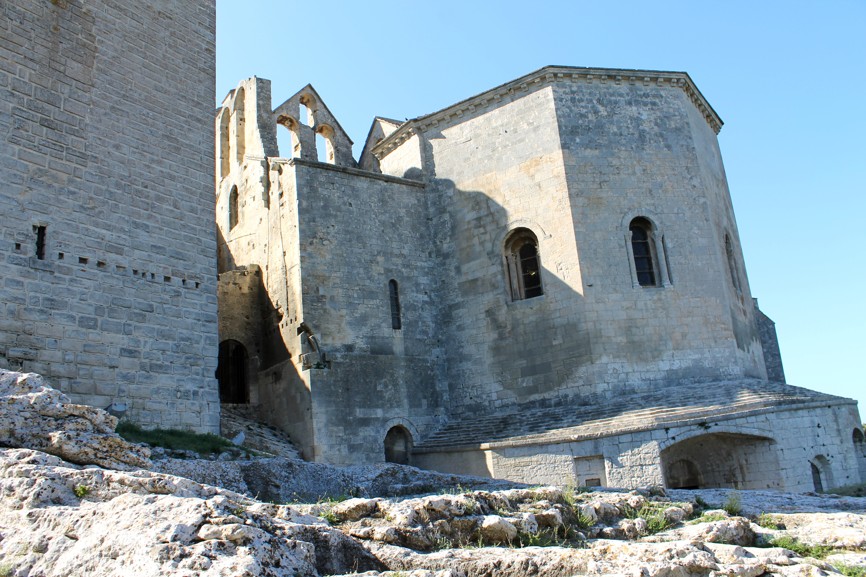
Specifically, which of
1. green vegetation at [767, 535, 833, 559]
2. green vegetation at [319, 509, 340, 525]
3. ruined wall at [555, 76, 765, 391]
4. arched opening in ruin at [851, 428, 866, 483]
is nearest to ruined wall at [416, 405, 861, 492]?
arched opening in ruin at [851, 428, 866, 483]

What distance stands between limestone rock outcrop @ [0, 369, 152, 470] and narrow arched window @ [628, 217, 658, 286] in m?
11.8

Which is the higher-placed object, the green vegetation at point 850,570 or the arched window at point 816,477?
the green vegetation at point 850,570

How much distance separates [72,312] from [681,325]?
11396 millimetres

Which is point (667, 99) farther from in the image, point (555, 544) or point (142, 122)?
point (555, 544)

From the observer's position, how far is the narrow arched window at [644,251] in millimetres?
15766

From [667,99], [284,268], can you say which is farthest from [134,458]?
[667,99]

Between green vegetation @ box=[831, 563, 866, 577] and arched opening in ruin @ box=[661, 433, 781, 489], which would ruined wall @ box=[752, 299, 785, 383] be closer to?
arched opening in ruin @ box=[661, 433, 781, 489]

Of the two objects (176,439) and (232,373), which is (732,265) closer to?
(232,373)

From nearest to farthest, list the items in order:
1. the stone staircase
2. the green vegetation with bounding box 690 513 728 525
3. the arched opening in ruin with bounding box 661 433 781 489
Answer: the green vegetation with bounding box 690 513 728 525 → the arched opening in ruin with bounding box 661 433 781 489 → the stone staircase

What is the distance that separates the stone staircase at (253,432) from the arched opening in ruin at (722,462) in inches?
274

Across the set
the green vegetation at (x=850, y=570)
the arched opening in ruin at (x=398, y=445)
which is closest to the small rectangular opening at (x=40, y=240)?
the arched opening in ruin at (x=398, y=445)

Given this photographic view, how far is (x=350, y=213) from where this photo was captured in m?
16.3

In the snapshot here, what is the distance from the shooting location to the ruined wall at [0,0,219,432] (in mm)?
9820

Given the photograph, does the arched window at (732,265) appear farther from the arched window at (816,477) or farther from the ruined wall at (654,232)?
the arched window at (816,477)
